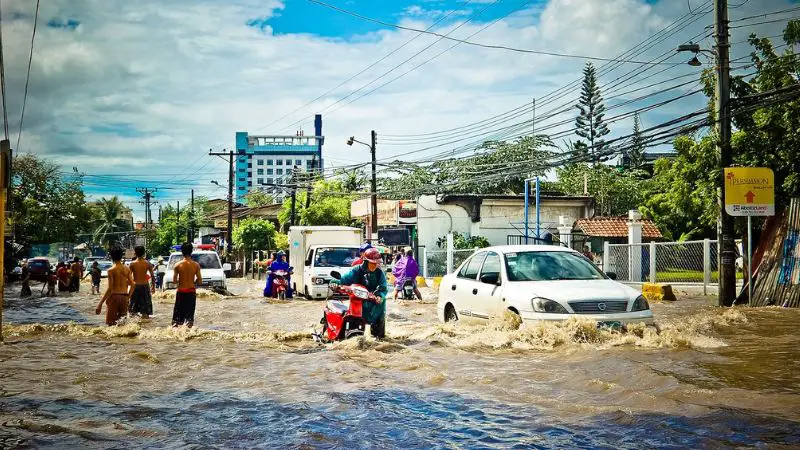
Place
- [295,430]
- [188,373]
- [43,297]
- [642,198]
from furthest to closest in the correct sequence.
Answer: [642,198] → [43,297] → [188,373] → [295,430]

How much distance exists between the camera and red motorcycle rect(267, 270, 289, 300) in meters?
25.1

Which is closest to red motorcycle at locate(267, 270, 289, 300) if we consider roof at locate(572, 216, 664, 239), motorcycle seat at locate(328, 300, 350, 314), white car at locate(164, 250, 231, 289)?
white car at locate(164, 250, 231, 289)

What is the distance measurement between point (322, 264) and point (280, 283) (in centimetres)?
189

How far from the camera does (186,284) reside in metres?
13.1

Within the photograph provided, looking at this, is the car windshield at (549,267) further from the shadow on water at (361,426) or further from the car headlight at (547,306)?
the shadow on water at (361,426)

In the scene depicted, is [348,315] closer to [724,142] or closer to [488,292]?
[488,292]

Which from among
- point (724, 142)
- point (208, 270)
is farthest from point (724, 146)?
point (208, 270)

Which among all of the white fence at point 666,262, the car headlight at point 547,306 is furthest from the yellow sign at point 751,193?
the car headlight at point 547,306

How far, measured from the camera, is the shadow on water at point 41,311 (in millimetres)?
18977

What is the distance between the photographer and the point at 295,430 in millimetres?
6238

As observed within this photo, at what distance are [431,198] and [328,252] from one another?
16.3 m

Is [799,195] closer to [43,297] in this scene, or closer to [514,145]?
[43,297]

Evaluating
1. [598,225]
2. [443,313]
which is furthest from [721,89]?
[598,225]

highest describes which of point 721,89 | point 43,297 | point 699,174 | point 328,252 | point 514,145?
point 514,145
